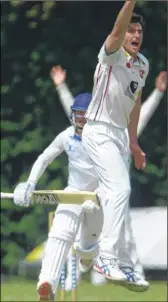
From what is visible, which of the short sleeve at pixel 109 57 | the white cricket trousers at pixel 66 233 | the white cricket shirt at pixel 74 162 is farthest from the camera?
the white cricket shirt at pixel 74 162

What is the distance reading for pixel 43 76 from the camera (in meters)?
15.7

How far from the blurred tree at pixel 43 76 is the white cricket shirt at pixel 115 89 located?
745cm

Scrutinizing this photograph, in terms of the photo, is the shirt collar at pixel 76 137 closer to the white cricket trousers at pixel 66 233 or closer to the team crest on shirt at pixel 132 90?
the white cricket trousers at pixel 66 233

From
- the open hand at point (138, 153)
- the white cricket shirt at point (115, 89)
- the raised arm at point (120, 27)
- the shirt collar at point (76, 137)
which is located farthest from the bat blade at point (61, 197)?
the shirt collar at point (76, 137)

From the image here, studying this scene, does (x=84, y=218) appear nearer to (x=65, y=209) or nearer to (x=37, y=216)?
(x=65, y=209)

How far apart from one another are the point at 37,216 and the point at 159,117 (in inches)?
74.0

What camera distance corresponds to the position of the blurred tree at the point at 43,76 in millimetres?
15625

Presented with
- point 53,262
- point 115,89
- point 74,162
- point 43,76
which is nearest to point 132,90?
point 115,89

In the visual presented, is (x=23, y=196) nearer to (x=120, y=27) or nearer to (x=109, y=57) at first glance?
(x=109, y=57)

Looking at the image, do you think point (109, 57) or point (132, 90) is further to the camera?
point (132, 90)

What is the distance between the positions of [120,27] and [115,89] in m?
0.54

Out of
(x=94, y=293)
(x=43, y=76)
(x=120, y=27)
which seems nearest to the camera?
(x=120, y=27)

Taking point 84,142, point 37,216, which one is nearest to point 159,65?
point 37,216

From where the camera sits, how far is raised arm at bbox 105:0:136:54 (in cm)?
745
